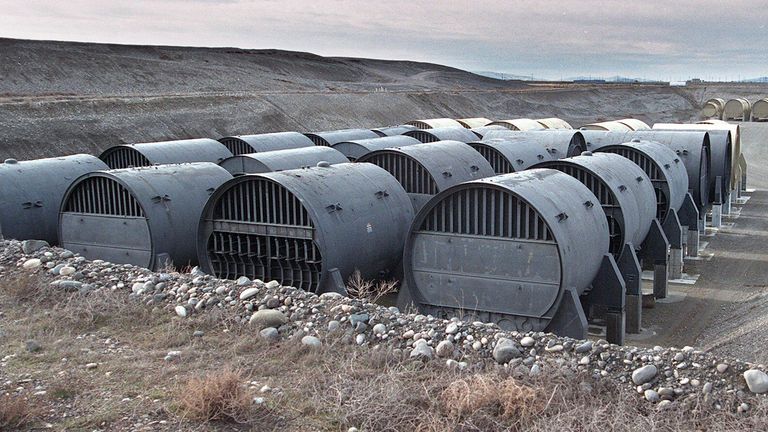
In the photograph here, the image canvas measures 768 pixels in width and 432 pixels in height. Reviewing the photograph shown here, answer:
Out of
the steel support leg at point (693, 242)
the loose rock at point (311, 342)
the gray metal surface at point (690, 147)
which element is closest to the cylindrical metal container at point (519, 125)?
the gray metal surface at point (690, 147)

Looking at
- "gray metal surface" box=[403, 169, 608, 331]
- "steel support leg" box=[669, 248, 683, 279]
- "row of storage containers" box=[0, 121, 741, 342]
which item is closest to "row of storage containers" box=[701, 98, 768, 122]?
"steel support leg" box=[669, 248, 683, 279]

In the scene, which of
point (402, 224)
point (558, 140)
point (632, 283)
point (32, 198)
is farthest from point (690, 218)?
point (32, 198)

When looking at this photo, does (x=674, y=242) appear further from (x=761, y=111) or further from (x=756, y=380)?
(x=761, y=111)

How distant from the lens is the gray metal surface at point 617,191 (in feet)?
49.0

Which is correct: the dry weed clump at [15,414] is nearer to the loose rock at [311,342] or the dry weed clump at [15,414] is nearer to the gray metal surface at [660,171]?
the loose rock at [311,342]

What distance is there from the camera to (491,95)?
81.9 meters

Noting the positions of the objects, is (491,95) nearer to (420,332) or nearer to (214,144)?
(214,144)

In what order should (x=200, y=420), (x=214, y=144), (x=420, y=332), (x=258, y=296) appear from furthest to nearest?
(x=214, y=144) → (x=258, y=296) → (x=420, y=332) → (x=200, y=420)

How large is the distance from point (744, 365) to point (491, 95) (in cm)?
7670

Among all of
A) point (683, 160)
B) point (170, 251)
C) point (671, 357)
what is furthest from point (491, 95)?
point (671, 357)

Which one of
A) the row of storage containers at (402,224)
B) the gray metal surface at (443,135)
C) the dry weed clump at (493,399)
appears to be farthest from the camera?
the gray metal surface at (443,135)

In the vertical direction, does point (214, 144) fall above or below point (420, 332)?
above

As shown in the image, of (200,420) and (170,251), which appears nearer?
(200,420)

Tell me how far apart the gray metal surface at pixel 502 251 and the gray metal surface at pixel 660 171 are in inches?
308
